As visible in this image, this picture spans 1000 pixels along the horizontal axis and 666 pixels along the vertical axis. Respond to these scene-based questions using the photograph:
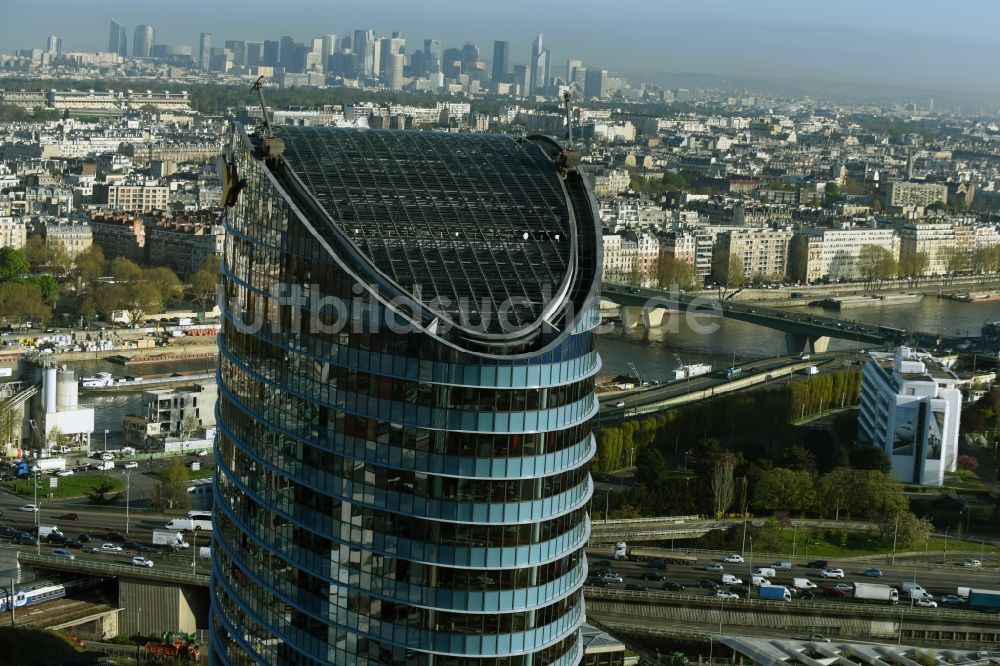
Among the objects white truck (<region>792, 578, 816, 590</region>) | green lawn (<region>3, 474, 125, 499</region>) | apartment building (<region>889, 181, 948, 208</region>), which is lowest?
green lawn (<region>3, 474, 125, 499</region>)

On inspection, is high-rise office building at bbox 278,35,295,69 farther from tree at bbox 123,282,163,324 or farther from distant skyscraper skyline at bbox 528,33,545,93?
tree at bbox 123,282,163,324

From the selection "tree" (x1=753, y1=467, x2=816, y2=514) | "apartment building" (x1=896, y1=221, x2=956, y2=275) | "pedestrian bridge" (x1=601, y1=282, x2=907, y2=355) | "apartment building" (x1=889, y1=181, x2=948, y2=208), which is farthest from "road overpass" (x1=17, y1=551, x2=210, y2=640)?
"apartment building" (x1=889, y1=181, x2=948, y2=208)

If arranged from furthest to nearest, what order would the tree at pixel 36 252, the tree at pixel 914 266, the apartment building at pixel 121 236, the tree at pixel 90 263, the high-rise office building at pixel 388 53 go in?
the high-rise office building at pixel 388 53, the tree at pixel 914 266, the apartment building at pixel 121 236, the tree at pixel 36 252, the tree at pixel 90 263

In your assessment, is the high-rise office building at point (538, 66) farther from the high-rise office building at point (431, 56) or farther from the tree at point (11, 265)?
the tree at point (11, 265)

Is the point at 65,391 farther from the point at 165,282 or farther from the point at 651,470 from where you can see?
the point at 165,282

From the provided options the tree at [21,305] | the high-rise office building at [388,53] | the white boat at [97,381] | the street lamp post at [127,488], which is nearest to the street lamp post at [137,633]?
the street lamp post at [127,488]

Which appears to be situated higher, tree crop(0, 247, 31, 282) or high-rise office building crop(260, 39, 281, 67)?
high-rise office building crop(260, 39, 281, 67)
